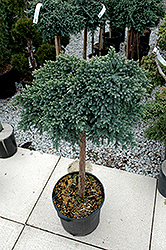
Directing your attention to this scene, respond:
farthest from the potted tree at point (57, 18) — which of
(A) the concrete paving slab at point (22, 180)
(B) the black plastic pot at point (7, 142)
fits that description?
(A) the concrete paving slab at point (22, 180)

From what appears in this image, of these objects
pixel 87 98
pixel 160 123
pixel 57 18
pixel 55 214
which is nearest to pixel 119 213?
pixel 55 214

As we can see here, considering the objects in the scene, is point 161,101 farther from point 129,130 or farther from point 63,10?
point 63,10

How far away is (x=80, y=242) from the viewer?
219 cm

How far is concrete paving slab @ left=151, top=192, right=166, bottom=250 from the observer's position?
2.16 metres

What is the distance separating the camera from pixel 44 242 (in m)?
2.19

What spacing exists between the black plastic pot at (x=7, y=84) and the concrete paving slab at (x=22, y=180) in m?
1.30

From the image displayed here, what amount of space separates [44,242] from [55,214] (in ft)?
0.96

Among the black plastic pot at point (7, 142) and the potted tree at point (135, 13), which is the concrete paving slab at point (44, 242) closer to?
the black plastic pot at point (7, 142)

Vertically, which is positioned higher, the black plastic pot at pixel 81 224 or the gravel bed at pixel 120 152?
the black plastic pot at pixel 81 224

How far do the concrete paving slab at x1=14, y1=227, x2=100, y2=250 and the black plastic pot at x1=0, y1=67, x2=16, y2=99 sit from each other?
8.04 ft

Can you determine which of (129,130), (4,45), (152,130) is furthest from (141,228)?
(4,45)

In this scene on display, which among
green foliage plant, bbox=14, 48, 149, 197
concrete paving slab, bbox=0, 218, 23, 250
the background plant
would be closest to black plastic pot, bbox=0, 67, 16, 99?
the background plant

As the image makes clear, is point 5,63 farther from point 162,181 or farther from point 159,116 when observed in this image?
point 162,181

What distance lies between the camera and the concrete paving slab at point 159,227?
216 cm
